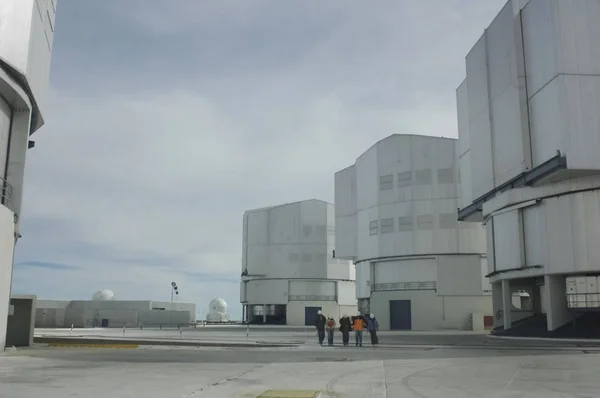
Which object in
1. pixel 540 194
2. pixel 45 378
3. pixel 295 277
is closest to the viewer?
pixel 45 378

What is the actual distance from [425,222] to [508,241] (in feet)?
69.7

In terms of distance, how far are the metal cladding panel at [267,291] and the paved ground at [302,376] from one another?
63.0 meters

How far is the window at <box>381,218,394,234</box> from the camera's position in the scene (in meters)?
60.7

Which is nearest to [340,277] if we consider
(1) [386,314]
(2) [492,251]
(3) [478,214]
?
(1) [386,314]

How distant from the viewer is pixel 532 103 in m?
35.3

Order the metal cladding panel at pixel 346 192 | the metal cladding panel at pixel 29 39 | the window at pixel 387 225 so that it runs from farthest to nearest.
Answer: the metal cladding panel at pixel 346 192
the window at pixel 387 225
the metal cladding panel at pixel 29 39

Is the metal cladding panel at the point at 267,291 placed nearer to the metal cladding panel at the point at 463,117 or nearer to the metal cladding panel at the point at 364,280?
the metal cladding panel at the point at 364,280

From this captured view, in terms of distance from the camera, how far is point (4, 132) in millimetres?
26203

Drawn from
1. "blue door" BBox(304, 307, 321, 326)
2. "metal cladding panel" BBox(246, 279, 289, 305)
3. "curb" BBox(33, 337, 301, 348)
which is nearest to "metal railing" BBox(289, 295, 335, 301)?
"metal cladding panel" BBox(246, 279, 289, 305)

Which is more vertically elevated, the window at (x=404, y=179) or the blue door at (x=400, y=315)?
the window at (x=404, y=179)

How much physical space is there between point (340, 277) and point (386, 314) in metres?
25.3

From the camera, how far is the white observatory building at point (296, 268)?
84250 millimetres

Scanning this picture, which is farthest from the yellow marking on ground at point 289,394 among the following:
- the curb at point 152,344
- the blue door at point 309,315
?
the blue door at point 309,315

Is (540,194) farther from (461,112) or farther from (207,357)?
(207,357)
